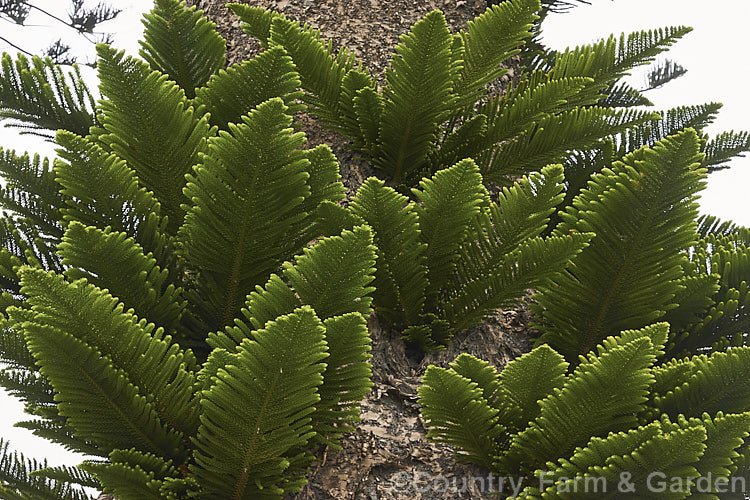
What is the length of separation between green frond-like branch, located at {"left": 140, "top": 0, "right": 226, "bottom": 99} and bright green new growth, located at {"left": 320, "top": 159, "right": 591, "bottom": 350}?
0.58m

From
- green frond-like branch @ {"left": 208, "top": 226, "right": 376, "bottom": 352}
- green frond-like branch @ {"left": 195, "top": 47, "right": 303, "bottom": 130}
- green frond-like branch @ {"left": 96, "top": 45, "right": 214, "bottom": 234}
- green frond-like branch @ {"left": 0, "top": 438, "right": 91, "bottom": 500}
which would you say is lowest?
green frond-like branch @ {"left": 0, "top": 438, "right": 91, "bottom": 500}

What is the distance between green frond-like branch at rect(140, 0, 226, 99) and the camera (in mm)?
1749

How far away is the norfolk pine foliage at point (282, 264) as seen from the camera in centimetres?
118

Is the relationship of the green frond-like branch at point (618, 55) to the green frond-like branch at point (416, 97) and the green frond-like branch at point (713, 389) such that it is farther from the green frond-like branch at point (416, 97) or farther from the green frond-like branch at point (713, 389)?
the green frond-like branch at point (713, 389)

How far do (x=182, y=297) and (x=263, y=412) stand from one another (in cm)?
44

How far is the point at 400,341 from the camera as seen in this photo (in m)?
1.67

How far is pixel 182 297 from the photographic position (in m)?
1.51

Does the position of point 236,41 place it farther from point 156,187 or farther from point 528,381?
point 528,381

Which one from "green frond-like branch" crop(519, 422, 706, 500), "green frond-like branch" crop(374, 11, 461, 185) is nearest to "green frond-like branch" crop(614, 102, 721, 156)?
"green frond-like branch" crop(374, 11, 461, 185)

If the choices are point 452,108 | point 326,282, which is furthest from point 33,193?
point 452,108

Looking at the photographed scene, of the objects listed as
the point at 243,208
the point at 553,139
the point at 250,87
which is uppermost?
the point at 553,139

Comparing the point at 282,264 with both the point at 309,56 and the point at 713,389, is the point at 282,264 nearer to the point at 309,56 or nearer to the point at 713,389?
the point at 309,56

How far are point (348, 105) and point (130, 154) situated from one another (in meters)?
0.54

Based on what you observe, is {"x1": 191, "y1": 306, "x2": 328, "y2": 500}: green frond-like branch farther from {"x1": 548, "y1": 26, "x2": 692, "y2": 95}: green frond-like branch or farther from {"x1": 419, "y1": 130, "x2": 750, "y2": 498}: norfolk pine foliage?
{"x1": 548, "y1": 26, "x2": 692, "y2": 95}: green frond-like branch
